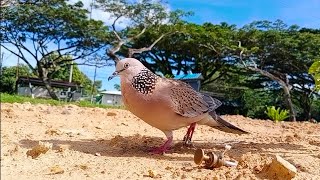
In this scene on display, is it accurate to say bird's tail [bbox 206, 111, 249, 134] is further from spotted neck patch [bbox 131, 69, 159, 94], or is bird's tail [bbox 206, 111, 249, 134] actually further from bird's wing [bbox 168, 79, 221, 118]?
spotted neck patch [bbox 131, 69, 159, 94]

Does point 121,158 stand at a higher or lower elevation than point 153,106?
lower

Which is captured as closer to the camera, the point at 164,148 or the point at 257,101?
the point at 164,148

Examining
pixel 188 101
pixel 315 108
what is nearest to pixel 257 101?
pixel 315 108

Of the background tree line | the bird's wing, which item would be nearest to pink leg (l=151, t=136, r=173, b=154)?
the bird's wing

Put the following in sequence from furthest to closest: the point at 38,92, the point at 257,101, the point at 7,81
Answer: the point at 38,92
the point at 7,81
the point at 257,101

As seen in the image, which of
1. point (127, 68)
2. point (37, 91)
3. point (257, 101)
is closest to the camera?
point (127, 68)

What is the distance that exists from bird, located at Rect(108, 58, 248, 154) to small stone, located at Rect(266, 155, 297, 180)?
3.56 feet

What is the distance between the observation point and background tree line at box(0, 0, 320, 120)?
76.3 ft

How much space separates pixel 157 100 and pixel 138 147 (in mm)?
838

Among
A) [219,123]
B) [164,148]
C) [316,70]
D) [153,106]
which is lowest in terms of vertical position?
[164,148]

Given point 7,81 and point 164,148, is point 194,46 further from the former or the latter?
point 164,148

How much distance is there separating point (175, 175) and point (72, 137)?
233cm

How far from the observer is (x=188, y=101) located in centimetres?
381

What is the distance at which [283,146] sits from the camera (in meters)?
4.37
